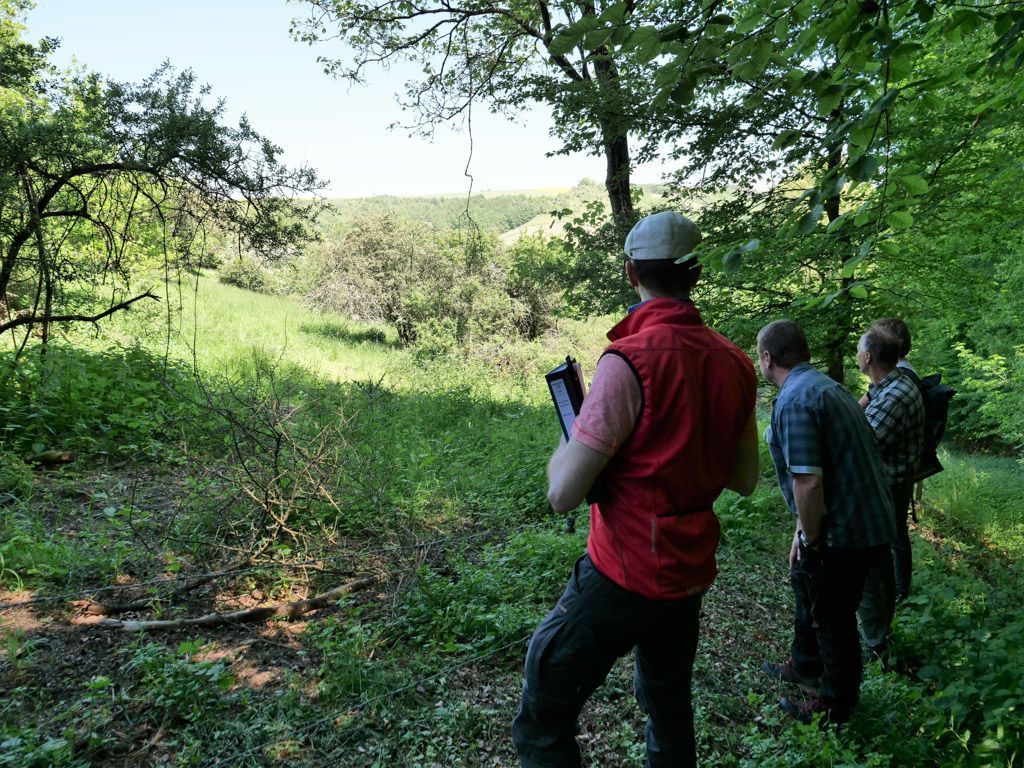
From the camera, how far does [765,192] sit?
23.3 ft

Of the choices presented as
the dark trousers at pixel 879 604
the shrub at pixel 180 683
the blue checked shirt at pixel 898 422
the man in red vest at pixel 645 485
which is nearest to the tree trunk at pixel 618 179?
the blue checked shirt at pixel 898 422

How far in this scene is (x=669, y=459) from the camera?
177cm

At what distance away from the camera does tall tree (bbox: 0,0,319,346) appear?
6066 millimetres

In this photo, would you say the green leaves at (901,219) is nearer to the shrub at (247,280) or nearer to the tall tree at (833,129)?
the tall tree at (833,129)

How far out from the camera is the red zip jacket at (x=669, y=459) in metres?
1.77

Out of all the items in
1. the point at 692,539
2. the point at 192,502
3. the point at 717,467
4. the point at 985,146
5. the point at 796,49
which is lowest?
the point at 192,502

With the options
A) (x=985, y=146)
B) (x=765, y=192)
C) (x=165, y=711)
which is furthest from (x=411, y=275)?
(x=165, y=711)

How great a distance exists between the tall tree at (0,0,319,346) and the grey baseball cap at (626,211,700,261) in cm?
614

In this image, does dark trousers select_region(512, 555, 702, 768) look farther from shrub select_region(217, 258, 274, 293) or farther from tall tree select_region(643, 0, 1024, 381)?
shrub select_region(217, 258, 274, 293)

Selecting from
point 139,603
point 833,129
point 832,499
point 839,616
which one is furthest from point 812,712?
point 139,603

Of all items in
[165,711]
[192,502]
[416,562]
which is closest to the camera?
[165,711]

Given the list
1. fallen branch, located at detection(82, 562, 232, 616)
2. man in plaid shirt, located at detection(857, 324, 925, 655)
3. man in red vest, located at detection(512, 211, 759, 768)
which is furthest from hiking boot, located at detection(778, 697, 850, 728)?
fallen branch, located at detection(82, 562, 232, 616)

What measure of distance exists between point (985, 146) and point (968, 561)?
4242 mm

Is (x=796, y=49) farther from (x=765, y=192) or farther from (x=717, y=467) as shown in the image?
(x=765, y=192)
